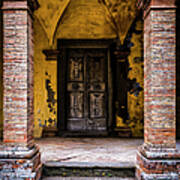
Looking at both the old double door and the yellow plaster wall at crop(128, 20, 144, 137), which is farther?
the old double door

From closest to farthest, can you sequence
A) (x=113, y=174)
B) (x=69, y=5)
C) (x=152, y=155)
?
(x=152, y=155) < (x=113, y=174) < (x=69, y=5)

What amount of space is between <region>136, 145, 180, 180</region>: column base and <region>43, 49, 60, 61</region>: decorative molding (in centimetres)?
381

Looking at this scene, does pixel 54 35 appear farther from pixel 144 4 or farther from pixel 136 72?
pixel 144 4

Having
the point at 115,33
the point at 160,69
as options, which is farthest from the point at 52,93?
the point at 160,69

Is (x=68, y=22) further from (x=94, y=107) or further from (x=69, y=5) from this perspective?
(x=94, y=107)

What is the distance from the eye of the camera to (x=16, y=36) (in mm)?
3092

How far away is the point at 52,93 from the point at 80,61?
1216mm

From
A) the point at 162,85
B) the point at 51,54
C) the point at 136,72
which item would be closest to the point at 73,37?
the point at 51,54

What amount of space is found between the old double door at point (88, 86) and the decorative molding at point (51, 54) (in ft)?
1.36

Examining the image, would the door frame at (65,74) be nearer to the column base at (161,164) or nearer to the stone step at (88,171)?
the stone step at (88,171)

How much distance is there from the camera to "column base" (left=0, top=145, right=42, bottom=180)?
2988 millimetres

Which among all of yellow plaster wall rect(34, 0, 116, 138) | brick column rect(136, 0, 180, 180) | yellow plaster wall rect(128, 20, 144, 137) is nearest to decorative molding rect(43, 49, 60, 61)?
yellow plaster wall rect(34, 0, 116, 138)

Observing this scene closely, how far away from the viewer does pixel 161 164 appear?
298 centimetres

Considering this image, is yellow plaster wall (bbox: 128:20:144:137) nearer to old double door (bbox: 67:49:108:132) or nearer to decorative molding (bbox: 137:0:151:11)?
old double door (bbox: 67:49:108:132)
